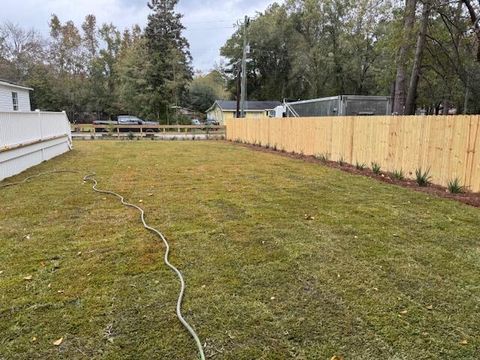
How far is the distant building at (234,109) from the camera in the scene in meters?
37.0

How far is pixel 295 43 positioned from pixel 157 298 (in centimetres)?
3953

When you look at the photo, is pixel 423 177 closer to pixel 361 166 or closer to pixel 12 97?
pixel 361 166

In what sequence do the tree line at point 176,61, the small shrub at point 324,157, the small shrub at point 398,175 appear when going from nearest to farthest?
1. the small shrub at point 398,175
2. the small shrub at point 324,157
3. the tree line at point 176,61

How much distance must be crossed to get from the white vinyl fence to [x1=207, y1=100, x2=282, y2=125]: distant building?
957 inches

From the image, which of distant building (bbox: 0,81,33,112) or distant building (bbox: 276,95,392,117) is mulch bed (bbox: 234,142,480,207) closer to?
distant building (bbox: 276,95,392,117)

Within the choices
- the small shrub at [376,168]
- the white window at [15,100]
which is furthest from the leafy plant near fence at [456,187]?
the white window at [15,100]

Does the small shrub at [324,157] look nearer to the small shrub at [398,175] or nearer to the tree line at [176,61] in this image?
the small shrub at [398,175]

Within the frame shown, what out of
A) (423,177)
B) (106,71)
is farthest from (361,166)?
(106,71)

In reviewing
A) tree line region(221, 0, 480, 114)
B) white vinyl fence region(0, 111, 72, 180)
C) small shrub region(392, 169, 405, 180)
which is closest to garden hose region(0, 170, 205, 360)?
white vinyl fence region(0, 111, 72, 180)

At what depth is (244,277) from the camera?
293cm

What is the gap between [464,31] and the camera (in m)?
12.1

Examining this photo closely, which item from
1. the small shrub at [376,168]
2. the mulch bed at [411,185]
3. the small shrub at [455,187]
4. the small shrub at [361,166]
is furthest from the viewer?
the small shrub at [361,166]

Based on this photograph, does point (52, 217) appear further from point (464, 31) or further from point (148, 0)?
point (148, 0)

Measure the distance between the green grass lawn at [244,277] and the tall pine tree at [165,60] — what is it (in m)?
28.6
